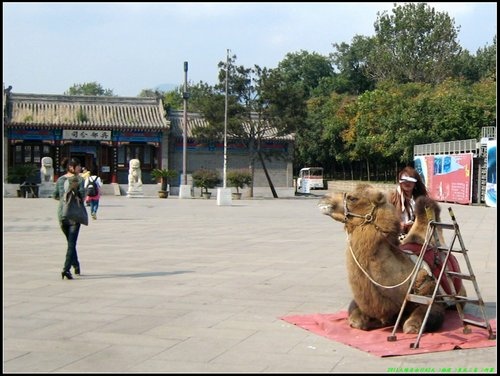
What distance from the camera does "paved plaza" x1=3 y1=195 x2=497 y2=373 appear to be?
16.2ft

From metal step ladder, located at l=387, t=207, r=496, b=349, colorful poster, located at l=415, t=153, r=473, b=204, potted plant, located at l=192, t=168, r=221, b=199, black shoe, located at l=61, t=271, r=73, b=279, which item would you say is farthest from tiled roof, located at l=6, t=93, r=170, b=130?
metal step ladder, located at l=387, t=207, r=496, b=349

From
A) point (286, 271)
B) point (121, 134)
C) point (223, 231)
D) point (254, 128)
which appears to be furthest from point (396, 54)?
point (286, 271)

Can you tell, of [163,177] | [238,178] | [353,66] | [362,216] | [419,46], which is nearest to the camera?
[362,216]

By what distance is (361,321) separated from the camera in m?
5.89

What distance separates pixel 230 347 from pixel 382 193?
1.89 meters

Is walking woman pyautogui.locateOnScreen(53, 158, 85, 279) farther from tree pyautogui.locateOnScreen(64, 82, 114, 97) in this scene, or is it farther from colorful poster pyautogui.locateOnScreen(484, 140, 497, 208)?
tree pyautogui.locateOnScreen(64, 82, 114, 97)

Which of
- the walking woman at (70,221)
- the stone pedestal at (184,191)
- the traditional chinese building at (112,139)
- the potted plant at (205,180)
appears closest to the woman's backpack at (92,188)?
the walking woman at (70,221)

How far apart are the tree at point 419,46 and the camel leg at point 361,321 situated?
45.1m

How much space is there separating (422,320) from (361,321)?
520 millimetres

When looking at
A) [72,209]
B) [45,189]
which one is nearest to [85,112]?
[45,189]

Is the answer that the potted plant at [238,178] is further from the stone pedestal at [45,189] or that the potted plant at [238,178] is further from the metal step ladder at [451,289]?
the metal step ladder at [451,289]

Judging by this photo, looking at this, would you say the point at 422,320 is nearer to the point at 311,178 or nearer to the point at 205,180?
the point at 205,180

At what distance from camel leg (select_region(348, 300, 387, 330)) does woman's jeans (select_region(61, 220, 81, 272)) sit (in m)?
4.21

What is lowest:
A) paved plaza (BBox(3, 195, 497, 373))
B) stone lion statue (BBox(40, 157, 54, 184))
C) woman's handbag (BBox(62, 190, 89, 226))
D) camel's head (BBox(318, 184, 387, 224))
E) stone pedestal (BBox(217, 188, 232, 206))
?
paved plaza (BBox(3, 195, 497, 373))
